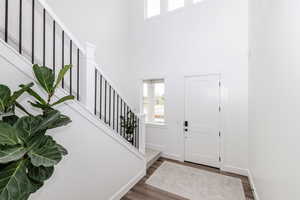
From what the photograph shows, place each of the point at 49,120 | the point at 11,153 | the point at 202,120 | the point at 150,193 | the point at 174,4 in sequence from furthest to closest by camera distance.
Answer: the point at 174,4
the point at 202,120
the point at 150,193
the point at 49,120
the point at 11,153

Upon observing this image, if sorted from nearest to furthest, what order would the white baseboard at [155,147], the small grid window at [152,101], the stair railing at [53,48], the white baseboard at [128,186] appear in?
the stair railing at [53,48] → the white baseboard at [128,186] → the white baseboard at [155,147] → the small grid window at [152,101]

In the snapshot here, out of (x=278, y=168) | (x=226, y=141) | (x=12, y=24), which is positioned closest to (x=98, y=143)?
(x=278, y=168)

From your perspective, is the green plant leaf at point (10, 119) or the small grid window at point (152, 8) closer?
the green plant leaf at point (10, 119)

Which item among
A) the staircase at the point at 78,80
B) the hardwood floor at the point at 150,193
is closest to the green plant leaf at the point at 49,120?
the staircase at the point at 78,80

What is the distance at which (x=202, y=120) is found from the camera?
333 centimetres

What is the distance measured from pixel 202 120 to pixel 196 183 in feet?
4.60

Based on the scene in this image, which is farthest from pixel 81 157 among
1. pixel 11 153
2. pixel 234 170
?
pixel 234 170

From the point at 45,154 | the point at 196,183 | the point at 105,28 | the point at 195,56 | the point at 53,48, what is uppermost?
the point at 105,28

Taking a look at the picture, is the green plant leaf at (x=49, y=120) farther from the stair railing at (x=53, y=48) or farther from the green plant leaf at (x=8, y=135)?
the stair railing at (x=53, y=48)

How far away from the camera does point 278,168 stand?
1297 millimetres

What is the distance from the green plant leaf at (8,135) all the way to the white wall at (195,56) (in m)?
3.25

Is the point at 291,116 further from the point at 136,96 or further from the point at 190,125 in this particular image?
the point at 136,96

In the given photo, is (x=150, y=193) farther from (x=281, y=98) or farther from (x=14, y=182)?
(x=281, y=98)

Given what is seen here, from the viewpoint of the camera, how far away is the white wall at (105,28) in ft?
9.27
